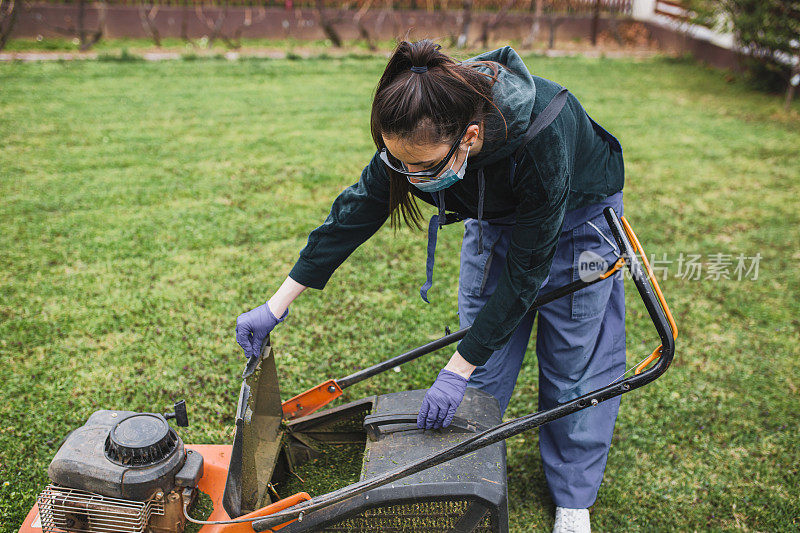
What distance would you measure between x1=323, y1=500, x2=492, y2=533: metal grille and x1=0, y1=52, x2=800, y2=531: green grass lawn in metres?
0.73

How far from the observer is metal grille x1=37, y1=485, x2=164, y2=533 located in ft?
6.02

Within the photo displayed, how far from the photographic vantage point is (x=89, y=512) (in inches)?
73.2

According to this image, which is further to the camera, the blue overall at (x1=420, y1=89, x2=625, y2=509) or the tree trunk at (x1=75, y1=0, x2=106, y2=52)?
the tree trunk at (x1=75, y1=0, x2=106, y2=52)

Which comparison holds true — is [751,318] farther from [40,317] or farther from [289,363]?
→ [40,317]

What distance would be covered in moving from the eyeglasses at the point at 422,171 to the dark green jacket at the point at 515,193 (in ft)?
0.27

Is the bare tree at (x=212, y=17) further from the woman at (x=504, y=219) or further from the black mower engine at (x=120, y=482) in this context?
the black mower engine at (x=120, y=482)

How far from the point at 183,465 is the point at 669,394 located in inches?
91.1

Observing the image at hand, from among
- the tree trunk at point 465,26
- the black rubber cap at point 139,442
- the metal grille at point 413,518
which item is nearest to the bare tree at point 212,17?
the tree trunk at point 465,26

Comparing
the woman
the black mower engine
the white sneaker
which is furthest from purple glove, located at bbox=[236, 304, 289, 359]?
the white sneaker

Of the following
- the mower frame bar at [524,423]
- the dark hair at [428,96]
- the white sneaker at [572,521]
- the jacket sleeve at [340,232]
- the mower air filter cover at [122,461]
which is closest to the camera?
the dark hair at [428,96]

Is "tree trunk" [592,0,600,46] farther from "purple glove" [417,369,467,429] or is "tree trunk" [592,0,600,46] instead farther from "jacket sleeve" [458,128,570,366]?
"purple glove" [417,369,467,429]

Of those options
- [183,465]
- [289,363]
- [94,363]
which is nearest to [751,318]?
[289,363]

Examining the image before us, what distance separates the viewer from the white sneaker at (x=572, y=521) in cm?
235

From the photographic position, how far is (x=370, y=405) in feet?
7.47
